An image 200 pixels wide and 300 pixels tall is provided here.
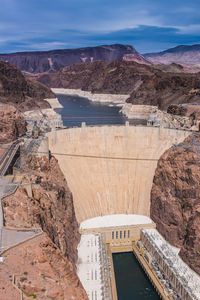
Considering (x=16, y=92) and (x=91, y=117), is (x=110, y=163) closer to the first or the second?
(x=91, y=117)

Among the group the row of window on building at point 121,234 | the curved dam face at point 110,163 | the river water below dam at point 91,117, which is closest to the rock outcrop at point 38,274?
the row of window on building at point 121,234

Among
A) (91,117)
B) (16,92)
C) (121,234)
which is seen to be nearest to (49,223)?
(121,234)

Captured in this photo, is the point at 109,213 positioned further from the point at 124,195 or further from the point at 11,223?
the point at 11,223

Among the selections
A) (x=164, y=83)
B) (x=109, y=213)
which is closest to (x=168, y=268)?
(x=109, y=213)

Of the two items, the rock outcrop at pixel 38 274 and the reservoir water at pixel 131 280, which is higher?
the rock outcrop at pixel 38 274

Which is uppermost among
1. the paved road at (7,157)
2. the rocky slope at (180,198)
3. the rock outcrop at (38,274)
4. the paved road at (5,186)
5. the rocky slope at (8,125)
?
the rocky slope at (8,125)

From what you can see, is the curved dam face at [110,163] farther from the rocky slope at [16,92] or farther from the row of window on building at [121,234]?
the rocky slope at [16,92]

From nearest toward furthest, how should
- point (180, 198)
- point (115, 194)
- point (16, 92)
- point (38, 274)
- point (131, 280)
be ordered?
point (38, 274) → point (131, 280) → point (180, 198) → point (115, 194) → point (16, 92)
